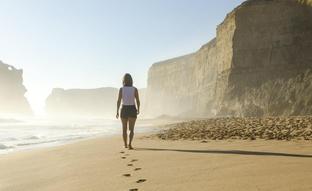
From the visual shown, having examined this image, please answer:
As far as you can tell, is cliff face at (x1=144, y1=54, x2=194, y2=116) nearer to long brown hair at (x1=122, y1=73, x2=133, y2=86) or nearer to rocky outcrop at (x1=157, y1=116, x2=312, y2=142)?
rocky outcrop at (x1=157, y1=116, x2=312, y2=142)

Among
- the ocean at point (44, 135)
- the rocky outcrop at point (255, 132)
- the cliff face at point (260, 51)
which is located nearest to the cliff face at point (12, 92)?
the cliff face at point (260, 51)

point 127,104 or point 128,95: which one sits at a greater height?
point 128,95

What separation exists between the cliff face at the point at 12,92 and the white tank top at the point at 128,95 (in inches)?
4570

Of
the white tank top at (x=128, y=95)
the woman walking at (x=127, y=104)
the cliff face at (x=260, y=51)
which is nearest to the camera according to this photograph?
the woman walking at (x=127, y=104)

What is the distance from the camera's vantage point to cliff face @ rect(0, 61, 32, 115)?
118062 millimetres

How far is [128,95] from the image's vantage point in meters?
8.99

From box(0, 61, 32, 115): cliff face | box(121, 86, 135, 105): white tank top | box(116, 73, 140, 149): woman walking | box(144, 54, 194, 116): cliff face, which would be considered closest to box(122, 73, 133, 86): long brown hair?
box(116, 73, 140, 149): woman walking

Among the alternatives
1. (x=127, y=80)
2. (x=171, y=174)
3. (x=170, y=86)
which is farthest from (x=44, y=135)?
(x=170, y=86)

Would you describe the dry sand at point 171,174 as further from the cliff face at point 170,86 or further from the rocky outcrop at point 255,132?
the cliff face at point 170,86

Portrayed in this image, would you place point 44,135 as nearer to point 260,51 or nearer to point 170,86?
point 260,51

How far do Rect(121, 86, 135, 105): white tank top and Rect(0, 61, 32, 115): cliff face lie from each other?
116 metres

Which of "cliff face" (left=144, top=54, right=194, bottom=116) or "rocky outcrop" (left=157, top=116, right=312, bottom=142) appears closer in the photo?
"rocky outcrop" (left=157, top=116, right=312, bottom=142)

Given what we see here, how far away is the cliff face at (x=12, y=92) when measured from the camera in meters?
118

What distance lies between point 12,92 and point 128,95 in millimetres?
119824
